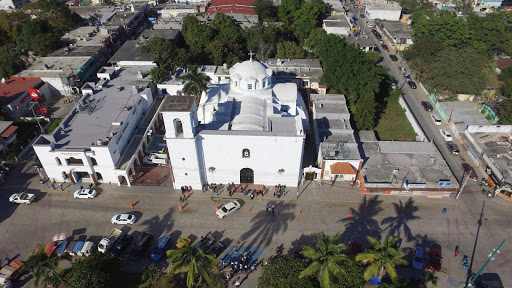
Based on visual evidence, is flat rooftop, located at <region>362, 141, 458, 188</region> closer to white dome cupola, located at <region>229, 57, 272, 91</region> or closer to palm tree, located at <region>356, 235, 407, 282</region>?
palm tree, located at <region>356, 235, 407, 282</region>

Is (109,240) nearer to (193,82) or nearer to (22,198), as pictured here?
(22,198)

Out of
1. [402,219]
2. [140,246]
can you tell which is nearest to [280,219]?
[402,219]

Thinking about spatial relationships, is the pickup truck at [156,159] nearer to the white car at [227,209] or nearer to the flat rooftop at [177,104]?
the flat rooftop at [177,104]

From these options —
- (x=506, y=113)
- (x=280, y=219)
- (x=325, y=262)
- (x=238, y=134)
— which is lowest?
(x=280, y=219)

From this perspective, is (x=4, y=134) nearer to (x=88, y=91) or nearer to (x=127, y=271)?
(x=88, y=91)

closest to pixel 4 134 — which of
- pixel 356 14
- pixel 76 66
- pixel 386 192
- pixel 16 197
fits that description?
pixel 16 197

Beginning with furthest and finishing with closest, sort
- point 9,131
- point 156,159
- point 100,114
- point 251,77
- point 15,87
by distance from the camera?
point 15,87 < point 9,131 < point 100,114 < point 156,159 < point 251,77

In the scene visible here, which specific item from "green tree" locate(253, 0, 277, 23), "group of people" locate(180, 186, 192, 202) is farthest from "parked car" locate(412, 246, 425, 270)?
"green tree" locate(253, 0, 277, 23)
